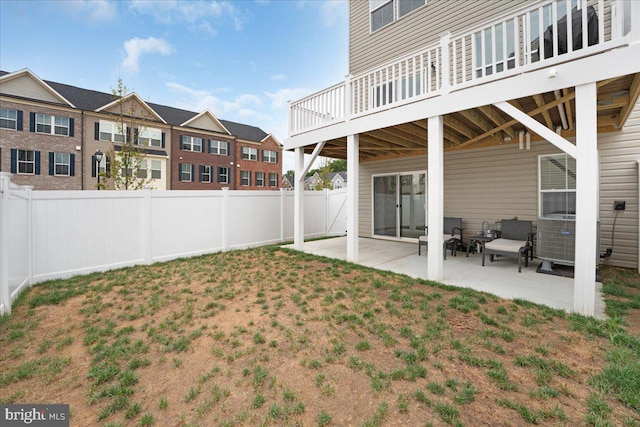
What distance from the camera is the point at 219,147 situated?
24.6 m

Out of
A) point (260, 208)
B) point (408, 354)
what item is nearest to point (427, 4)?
point (260, 208)

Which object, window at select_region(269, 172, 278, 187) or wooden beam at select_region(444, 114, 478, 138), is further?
window at select_region(269, 172, 278, 187)

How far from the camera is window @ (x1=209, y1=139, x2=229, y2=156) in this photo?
24.1m

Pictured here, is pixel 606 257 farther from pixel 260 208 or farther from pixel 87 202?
pixel 87 202

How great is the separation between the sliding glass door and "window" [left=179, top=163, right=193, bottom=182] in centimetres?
1853

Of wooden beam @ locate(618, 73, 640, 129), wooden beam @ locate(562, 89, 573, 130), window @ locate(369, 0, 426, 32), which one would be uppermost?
window @ locate(369, 0, 426, 32)

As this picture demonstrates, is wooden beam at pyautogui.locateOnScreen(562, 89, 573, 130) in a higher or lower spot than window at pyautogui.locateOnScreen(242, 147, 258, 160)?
lower

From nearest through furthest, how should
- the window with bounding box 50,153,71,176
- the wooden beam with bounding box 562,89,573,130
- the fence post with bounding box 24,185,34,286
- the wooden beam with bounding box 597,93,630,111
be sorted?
the wooden beam with bounding box 562,89,573,130, the wooden beam with bounding box 597,93,630,111, the fence post with bounding box 24,185,34,286, the window with bounding box 50,153,71,176

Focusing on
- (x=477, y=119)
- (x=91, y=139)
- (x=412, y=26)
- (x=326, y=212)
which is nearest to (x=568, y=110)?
(x=477, y=119)

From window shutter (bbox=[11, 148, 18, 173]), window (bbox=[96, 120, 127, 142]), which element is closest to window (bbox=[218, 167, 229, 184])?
window (bbox=[96, 120, 127, 142])

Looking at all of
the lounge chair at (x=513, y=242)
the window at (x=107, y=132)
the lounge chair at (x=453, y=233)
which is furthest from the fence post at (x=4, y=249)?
the window at (x=107, y=132)

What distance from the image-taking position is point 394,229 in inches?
338

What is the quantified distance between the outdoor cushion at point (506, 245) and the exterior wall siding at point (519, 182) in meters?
1.01

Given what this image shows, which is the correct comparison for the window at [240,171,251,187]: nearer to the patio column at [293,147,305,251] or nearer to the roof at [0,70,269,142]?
the roof at [0,70,269,142]
